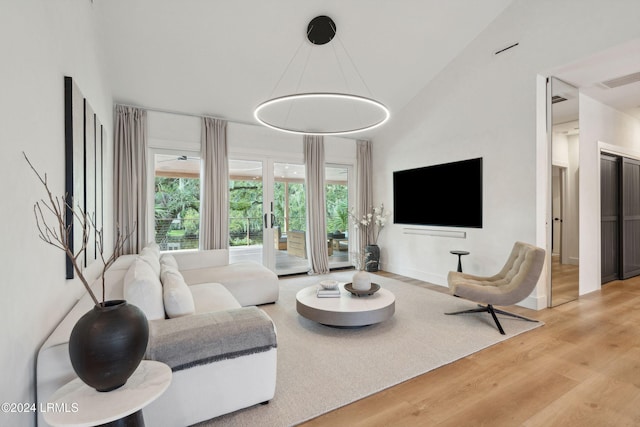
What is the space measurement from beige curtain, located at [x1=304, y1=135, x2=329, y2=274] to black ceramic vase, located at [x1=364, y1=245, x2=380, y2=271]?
775mm

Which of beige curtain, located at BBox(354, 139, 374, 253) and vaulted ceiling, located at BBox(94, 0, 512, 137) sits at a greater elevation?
vaulted ceiling, located at BBox(94, 0, 512, 137)

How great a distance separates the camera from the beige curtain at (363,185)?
20.7 feet

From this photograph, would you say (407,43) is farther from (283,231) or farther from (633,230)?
(633,230)

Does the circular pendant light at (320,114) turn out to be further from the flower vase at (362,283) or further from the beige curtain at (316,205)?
the flower vase at (362,283)

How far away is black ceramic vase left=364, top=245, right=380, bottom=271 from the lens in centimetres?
599

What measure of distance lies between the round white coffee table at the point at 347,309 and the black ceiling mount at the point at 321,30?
125 inches

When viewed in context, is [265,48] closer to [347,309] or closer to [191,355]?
[347,309]

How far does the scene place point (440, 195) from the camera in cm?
492

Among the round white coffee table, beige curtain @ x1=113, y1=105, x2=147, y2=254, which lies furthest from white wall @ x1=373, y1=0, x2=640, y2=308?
beige curtain @ x1=113, y1=105, x2=147, y2=254

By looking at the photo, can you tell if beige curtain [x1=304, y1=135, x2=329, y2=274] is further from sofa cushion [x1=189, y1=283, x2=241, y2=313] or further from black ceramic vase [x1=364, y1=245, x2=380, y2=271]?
sofa cushion [x1=189, y1=283, x2=241, y2=313]

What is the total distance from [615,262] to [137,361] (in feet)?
21.8

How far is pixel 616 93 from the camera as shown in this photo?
166 inches

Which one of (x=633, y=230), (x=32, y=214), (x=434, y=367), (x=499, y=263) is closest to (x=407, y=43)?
(x=499, y=263)

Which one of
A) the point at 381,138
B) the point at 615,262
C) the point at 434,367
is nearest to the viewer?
the point at 434,367
